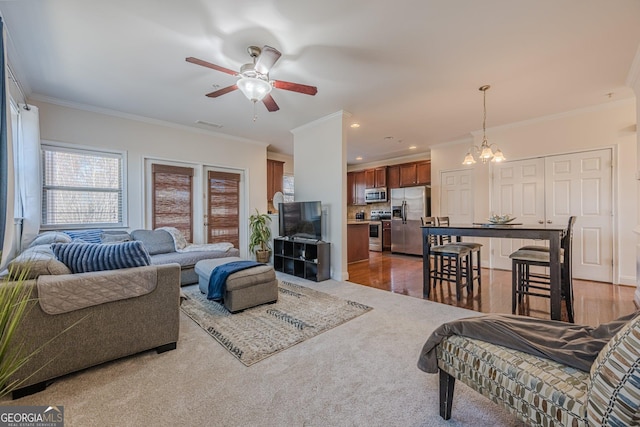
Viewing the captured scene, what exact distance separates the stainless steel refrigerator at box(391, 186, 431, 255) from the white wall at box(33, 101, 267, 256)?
11.9 feet

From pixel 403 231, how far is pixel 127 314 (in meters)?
6.17

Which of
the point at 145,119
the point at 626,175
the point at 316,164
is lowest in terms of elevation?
the point at 626,175

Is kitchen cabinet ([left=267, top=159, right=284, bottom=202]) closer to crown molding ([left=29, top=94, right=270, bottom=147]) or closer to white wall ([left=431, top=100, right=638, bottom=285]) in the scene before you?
crown molding ([left=29, top=94, right=270, bottom=147])

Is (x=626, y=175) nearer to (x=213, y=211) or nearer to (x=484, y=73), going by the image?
(x=484, y=73)

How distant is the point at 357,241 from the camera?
595 cm

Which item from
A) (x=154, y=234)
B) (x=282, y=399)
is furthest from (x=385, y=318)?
(x=154, y=234)

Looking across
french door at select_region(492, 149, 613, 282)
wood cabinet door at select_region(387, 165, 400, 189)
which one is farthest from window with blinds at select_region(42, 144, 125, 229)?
french door at select_region(492, 149, 613, 282)

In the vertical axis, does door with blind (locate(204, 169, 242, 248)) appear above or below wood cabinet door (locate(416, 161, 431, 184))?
below

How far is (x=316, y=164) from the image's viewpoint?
4.75 m

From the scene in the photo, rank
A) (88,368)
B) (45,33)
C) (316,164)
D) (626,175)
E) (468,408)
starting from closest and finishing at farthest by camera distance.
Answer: (468,408)
(88,368)
(45,33)
(626,175)
(316,164)

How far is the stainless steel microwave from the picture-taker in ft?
25.0

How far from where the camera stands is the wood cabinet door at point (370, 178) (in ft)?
26.0

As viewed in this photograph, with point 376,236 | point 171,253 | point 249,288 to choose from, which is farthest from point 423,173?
point 171,253

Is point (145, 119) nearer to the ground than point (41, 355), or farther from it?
farther from it
